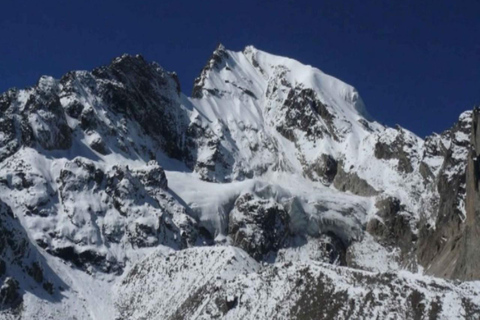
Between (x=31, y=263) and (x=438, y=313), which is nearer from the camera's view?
(x=438, y=313)

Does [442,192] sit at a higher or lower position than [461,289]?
higher

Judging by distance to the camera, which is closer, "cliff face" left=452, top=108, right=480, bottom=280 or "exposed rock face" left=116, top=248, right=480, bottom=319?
"exposed rock face" left=116, top=248, right=480, bottom=319

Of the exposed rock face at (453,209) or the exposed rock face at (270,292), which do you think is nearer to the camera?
the exposed rock face at (270,292)

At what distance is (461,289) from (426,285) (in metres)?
3.89

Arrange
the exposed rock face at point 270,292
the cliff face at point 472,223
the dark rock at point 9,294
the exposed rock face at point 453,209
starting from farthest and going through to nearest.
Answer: the exposed rock face at point 453,209 < the dark rock at point 9,294 < the cliff face at point 472,223 < the exposed rock face at point 270,292

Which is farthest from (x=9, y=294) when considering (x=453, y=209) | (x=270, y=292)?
(x=453, y=209)

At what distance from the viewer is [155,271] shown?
167375 mm

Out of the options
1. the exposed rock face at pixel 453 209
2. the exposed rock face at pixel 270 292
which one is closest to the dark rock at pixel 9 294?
the exposed rock face at pixel 270 292

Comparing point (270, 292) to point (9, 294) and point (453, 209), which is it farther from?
point (453, 209)

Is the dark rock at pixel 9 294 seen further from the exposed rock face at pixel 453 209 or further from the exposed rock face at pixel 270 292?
the exposed rock face at pixel 453 209

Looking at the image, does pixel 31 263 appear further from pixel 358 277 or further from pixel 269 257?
pixel 358 277

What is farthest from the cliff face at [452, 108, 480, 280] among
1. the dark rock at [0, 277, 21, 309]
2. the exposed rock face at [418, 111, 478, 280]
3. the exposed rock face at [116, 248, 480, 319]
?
the dark rock at [0, 277, 21, 309]

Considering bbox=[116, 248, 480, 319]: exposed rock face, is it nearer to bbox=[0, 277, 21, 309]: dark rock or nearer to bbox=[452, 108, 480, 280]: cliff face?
bbox=[0, 277, 21, 309]: dark rock

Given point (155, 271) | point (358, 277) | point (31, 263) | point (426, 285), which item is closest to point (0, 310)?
point (31, 263)
